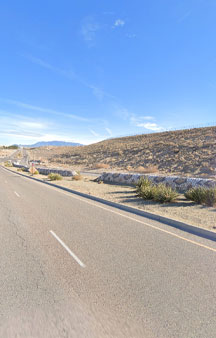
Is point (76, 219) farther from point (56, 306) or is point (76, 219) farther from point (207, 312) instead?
point (207, 312)

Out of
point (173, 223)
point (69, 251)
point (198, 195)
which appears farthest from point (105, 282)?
point (198, 195)

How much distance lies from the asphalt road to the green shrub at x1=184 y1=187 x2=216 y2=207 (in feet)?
14.4

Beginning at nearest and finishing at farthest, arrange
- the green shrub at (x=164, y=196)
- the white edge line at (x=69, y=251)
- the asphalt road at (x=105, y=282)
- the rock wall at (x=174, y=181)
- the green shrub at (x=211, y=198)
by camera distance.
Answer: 1. the asphalt road at (x=105, y=282)
2. the white edge line at (x=69, y=251)
3. the green shrub at (x=211, y=198)
4. the green shrub at (x=164, y=196)
5. the rock wall at (x=174, y=181)

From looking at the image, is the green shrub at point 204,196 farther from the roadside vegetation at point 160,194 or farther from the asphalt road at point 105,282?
the asphalt road at point 105,282

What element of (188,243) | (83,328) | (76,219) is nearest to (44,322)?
(83,328)

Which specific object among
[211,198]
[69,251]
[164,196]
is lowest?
[69,251]

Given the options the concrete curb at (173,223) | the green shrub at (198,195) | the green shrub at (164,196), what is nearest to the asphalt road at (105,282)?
the concrete curb at (173,223)

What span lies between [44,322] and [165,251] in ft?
10.8

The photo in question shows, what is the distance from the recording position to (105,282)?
376cm

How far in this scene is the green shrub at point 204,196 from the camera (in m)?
10.2

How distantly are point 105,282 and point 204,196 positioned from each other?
835 cm

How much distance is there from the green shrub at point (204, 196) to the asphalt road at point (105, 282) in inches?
172

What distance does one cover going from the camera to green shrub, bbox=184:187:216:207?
1023 cm

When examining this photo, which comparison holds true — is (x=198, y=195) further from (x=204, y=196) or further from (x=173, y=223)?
(x=173, y=223)
